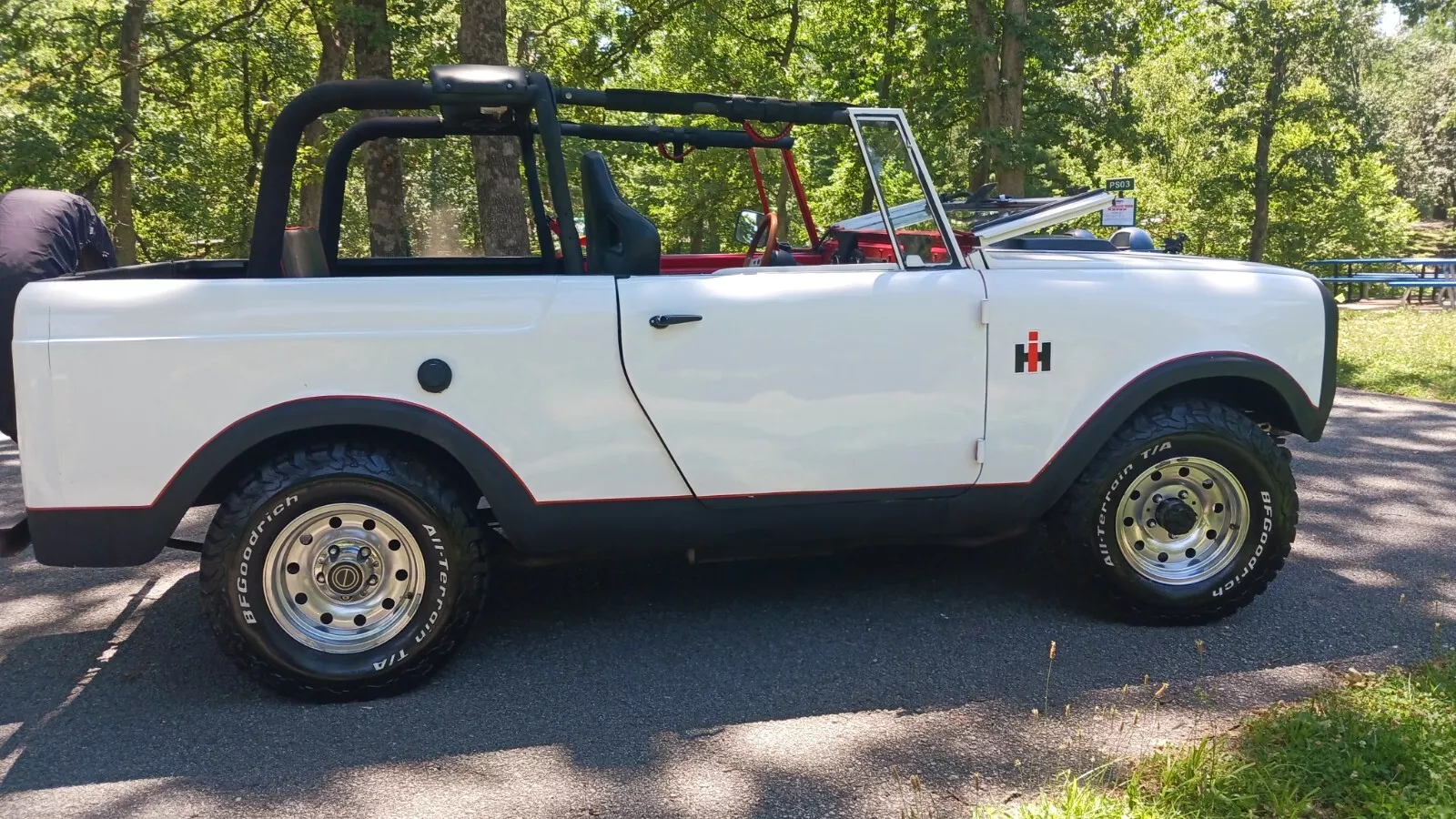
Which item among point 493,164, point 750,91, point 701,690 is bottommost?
point 701,690

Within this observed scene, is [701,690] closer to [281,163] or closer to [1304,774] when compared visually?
[1304,774]

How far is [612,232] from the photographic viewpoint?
141 inches

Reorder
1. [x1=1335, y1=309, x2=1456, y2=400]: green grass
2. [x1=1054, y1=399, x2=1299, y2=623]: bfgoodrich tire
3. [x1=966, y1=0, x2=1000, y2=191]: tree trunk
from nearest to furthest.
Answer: [x1=1054, y1=399, x2=1299, y2=623]: bfgoodrich tire < [x1=1335, y1=309, x2=1456, y2=400]: green grass < [x1=966, y1=0, x2=1000, y2=191]: tree trunk

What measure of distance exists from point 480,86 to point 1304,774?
118 inches

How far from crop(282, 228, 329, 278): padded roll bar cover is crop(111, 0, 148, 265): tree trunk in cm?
1651

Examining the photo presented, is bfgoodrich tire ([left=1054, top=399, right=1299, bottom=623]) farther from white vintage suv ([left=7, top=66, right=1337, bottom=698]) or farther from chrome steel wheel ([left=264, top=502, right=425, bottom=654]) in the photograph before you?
chrome steel wheel ([left=264, top=502, right=425, bottom=654])

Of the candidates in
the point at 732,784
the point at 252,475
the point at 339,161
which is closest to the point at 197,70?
the point at 339,161

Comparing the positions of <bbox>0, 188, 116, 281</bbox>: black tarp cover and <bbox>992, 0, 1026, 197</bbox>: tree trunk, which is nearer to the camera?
<bbox>0, 188, 116, 281</bbox>: black tarp cover

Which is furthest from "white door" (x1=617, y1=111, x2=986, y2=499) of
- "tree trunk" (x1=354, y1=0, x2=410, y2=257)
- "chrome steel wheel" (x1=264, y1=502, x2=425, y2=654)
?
"tree trunk" (x1=354, y1=0, x2=410, y2=257)

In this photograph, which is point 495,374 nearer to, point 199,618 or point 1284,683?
point 199,618

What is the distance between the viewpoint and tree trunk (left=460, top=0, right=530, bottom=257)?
8.47 meters

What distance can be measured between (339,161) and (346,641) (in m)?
2.11

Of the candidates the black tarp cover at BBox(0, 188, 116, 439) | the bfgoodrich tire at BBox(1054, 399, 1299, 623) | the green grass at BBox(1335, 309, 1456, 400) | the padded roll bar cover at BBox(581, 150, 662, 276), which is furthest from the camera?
the green grass at BBox(1335, 309, 1456, 400)

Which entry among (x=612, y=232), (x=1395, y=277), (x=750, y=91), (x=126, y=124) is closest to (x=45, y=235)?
(x=612, y=232)
